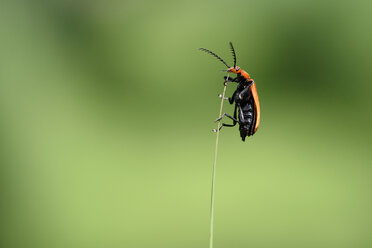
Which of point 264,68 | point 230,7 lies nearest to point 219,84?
point 264,68

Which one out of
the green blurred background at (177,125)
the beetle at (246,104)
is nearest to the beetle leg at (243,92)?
the beetle at (246,104)

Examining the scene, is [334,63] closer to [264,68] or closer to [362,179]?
[264,68]

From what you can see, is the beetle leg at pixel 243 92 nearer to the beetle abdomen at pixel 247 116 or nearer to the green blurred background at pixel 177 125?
the beetle abdomen at pixel 247 116

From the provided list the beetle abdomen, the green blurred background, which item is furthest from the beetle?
the green blurred background

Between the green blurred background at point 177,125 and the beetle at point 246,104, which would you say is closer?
the beetle at point 246,104

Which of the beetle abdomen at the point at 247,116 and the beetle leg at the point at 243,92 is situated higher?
the beetle leg at the point at 243,92

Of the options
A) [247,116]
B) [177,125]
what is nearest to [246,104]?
[247,116]

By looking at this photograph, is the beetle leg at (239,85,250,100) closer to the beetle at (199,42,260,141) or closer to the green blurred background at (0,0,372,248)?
the beetle at (199,42,260,141)

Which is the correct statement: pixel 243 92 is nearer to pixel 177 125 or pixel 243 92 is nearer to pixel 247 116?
pixel 247 116
